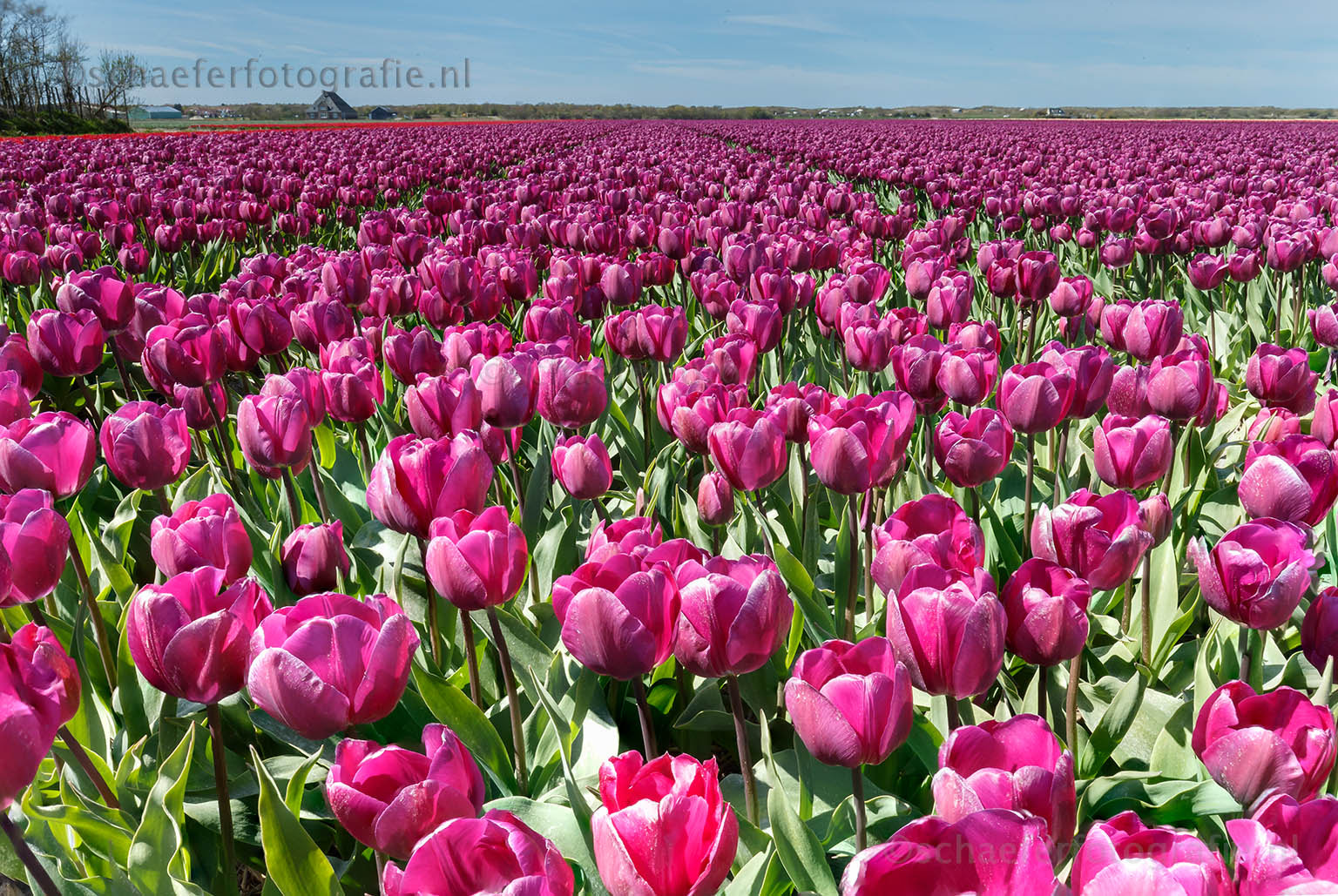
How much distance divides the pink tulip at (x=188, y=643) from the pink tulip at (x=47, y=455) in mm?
715

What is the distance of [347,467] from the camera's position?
2.74 meters

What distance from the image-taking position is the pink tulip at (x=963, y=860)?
0.63 metres

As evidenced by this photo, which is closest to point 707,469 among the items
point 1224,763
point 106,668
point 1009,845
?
point 106,668

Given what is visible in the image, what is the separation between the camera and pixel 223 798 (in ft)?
4.15

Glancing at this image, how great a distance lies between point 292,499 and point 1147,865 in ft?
6.25

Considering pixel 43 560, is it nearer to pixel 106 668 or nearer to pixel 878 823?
pixel 106 668

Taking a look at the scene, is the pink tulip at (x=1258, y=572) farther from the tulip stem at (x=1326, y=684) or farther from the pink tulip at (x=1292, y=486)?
the pink tulip at (x=1292, y=486)

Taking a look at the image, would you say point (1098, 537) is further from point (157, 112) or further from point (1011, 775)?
point (157, 112)

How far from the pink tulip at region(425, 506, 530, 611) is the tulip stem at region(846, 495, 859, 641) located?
0.68 m

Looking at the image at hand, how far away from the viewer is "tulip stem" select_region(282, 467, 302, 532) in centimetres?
209

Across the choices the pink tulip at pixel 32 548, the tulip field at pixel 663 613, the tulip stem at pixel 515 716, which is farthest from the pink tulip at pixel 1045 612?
the pink tulip at pixel 32 548

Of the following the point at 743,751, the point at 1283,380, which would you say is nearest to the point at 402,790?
the point at 743,751

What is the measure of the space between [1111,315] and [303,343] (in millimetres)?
2521

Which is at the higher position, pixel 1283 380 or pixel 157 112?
pixel 157 112
